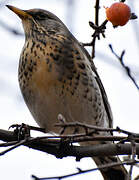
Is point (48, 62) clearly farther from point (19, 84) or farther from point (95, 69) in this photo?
point (95, 69)

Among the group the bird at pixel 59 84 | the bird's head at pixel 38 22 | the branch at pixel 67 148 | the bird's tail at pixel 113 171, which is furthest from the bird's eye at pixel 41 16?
the branch at pixel 67 148

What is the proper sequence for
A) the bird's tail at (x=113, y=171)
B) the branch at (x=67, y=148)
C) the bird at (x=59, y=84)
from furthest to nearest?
the bird's tail at (x=113, y=171) < the bird at (x=59, y=84) < the branch at (x=67, y=148)

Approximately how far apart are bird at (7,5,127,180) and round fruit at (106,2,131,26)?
94cm

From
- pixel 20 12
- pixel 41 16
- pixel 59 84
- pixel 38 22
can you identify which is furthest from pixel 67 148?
pixel 41 16

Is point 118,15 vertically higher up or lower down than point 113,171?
higher up

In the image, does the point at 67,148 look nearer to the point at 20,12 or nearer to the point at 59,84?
the point at 59,84

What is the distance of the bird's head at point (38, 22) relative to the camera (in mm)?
5305

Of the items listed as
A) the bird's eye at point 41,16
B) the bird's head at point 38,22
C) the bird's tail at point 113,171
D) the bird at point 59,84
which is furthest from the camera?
the bird's eye at point 41,16

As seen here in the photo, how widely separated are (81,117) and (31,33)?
125 cm

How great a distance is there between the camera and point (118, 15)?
3.99 m

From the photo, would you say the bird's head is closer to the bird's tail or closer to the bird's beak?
the bird's beak

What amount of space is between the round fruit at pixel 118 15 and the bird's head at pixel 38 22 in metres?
1.37

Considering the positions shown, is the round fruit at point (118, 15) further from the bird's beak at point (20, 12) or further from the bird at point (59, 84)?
the bird's beak at point (20, 12)

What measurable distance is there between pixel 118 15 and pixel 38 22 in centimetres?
172
